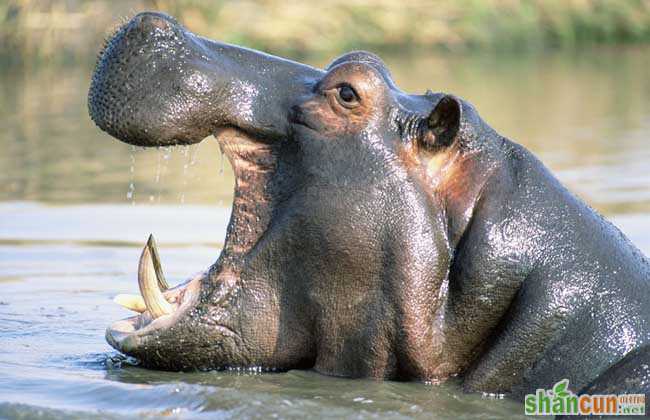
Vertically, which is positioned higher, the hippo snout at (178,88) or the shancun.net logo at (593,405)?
the hippo snout at (178,88)

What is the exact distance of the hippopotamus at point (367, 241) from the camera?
5141mm

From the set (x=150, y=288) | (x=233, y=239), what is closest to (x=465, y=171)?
(x=233, y=239)

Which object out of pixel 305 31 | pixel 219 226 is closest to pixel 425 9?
pixel 305 31

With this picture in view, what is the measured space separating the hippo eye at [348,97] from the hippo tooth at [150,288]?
3.21ft

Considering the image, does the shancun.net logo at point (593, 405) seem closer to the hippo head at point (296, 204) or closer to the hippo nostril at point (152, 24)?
the hippo head at point (296, 204)

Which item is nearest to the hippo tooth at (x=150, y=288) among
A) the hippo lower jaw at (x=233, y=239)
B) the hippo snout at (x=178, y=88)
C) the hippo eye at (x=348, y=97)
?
the hippo lower jaw at (x=233, y=239)

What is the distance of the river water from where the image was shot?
5168mm

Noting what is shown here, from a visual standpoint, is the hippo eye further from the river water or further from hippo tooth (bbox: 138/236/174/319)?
hippo tooth (bbox: 138/236/174/319)

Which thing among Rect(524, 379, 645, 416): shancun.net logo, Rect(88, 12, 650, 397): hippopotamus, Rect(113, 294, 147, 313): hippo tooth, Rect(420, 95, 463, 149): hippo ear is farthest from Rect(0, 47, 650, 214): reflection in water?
Rect(524, 379, 645, 416): shancun.net logo

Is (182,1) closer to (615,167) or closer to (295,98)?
(615,167)

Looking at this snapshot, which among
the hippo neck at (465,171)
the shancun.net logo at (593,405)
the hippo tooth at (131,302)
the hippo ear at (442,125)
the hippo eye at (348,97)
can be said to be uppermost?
the hippo eye at (348,97)

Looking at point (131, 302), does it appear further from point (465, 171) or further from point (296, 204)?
point (465, 171)

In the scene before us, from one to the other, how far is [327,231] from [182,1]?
2054cm

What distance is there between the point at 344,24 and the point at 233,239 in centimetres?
2288
